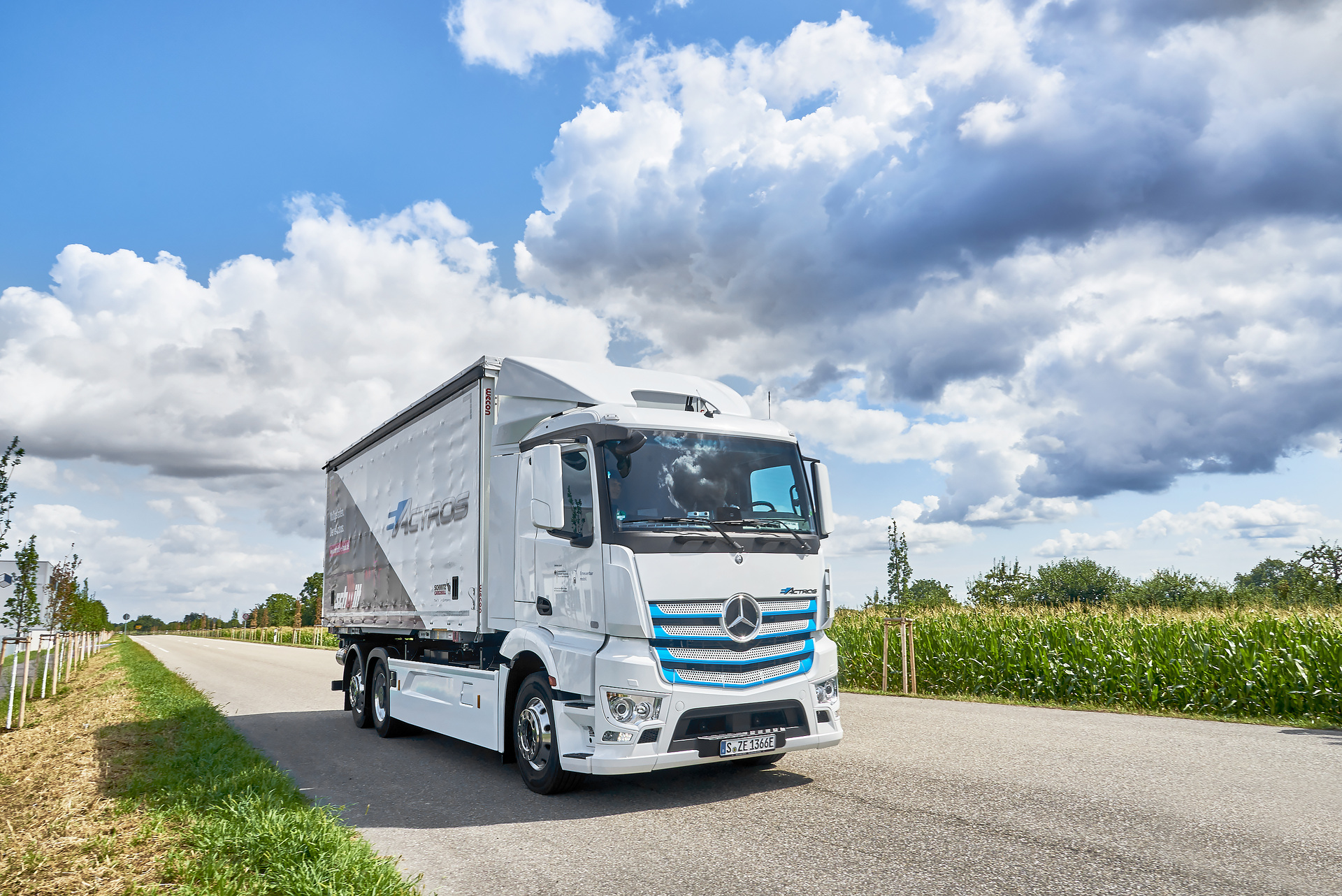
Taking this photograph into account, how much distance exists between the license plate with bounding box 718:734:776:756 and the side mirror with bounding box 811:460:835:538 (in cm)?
181

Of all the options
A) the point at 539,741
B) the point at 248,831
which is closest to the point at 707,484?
the point at 539,741

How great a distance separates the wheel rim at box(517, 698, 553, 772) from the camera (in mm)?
7008

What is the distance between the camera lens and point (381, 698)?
11312 mm

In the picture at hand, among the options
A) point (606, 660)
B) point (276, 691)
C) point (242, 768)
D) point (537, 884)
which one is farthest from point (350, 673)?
point (537, 884)

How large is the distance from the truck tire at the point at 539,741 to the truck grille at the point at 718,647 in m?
1.15

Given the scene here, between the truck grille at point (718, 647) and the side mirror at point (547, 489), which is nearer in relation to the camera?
the truck grille at point (718, 647)

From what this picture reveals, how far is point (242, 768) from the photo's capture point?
25.5ft

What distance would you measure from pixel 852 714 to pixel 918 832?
6529 millimetres

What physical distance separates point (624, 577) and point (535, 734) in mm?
1794

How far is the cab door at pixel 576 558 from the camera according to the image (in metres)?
6.63

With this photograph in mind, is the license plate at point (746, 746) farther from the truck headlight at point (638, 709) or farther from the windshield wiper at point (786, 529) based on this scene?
the windshield wiper at point (786, 529)

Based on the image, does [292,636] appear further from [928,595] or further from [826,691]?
[826,691]

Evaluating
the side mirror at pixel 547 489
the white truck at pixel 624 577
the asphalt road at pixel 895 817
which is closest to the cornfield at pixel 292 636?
the white truck at pixel 624 577

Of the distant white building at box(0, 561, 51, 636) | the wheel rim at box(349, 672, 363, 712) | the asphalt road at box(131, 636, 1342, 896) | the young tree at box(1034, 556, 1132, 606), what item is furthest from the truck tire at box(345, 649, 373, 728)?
the young tree at box(1034, 556, 1132, 606)
